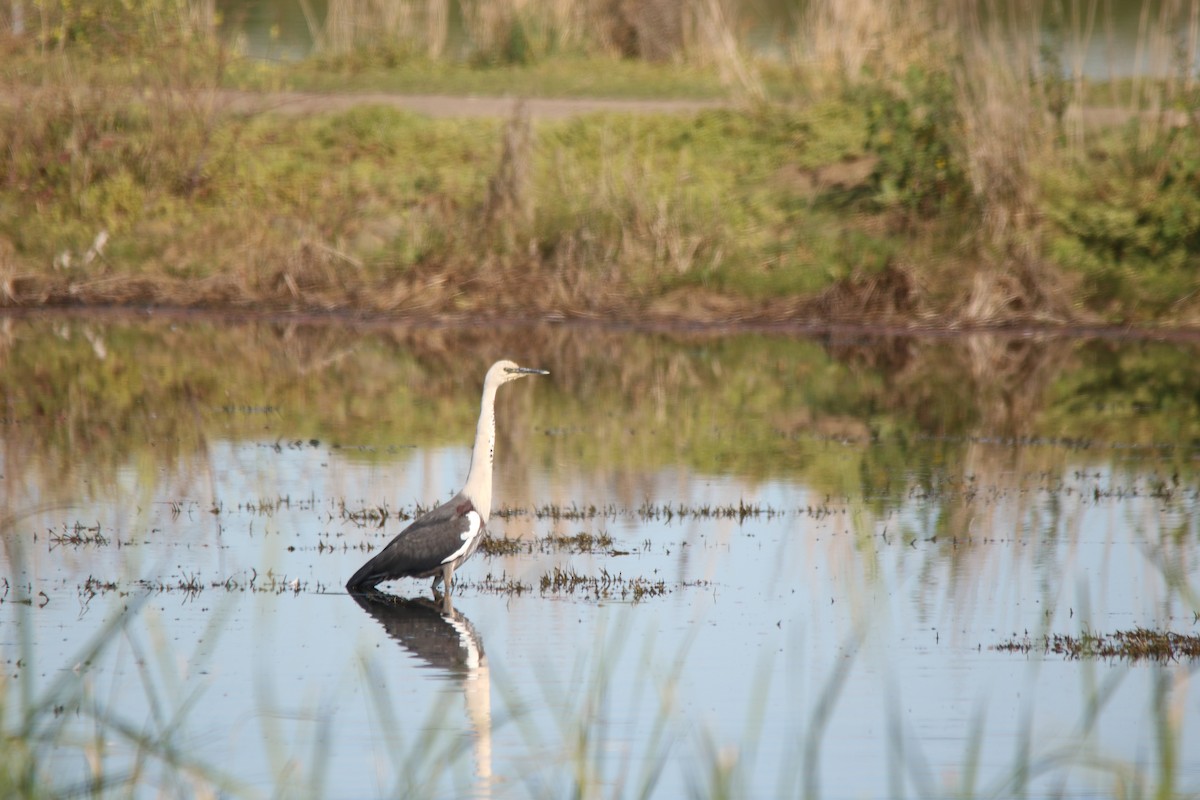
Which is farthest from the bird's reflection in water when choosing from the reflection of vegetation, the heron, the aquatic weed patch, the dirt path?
the dirt path

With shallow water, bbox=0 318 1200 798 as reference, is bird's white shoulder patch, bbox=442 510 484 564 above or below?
above

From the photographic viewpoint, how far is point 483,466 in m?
10.7

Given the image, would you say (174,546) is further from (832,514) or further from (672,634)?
(832,514)

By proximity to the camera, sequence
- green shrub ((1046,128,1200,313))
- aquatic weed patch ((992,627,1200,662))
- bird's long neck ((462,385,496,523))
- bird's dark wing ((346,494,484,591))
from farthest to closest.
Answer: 1. green shrub ((1046,128,1200,313))
2. bird's long neck ((462,385,496,523))
3. bird's dark wing ((346,494,484,591))
4. aquatic weed patch ((992,627,1200,662))

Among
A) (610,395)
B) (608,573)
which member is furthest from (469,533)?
(610,395)

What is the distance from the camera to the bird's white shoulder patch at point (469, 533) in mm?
10188

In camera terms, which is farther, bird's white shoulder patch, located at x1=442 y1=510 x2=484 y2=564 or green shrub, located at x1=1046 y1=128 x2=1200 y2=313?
green shrub, located at x1=1046 y1=128 x2=1200 y2=313

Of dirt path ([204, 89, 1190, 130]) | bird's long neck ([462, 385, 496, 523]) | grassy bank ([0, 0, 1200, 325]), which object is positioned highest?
dirt path ([204, 89, 1190, 130])

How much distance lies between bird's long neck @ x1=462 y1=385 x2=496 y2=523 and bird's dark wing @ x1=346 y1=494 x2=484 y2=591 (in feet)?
0.54

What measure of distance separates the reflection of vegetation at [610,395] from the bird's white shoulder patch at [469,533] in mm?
4405

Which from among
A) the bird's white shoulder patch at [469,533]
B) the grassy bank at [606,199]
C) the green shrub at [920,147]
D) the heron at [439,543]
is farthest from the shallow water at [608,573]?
the green shrub at [920,147]

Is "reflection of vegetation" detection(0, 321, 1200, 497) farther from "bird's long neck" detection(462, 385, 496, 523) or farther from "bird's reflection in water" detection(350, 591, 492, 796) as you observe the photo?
"bird's reflection in water" detection(350, 591, 492, 796)

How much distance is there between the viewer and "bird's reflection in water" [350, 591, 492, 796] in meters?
7.86

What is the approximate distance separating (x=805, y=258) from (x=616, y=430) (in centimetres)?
781
